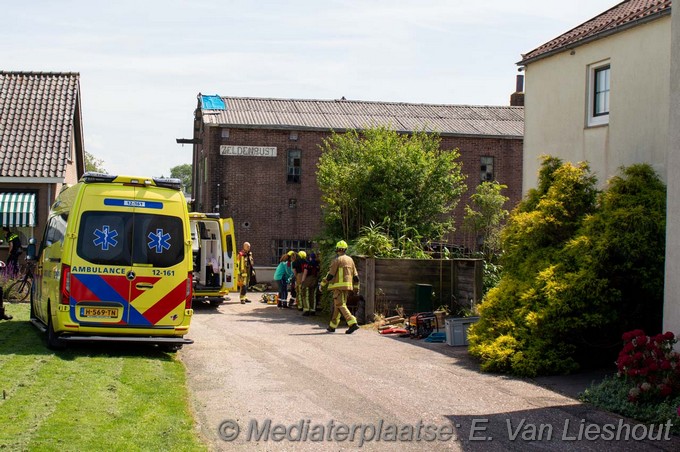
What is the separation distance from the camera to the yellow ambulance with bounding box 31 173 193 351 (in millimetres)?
12738

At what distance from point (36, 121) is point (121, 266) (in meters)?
18.4

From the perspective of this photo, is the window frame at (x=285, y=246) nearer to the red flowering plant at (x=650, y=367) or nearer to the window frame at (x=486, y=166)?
the window frame at (x=486, y=166)

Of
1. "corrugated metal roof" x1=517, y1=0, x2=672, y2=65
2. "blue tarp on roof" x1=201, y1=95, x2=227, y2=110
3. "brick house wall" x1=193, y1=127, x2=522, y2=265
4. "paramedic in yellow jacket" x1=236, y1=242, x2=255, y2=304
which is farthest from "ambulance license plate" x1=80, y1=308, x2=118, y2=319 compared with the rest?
"blue tarp on roof" x1=201, y1=95, x2=227, y2=110

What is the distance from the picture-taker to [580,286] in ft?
39.9

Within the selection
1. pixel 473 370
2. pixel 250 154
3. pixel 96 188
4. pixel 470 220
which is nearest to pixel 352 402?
pixel 473 370

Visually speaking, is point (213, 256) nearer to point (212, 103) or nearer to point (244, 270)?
point (244, 270)

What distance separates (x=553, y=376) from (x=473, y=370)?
1112mm

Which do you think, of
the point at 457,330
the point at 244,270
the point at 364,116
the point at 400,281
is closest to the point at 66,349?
the point at 457,330

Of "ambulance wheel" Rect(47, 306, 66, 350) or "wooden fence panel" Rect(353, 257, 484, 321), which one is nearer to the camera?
"ambulance wheel" Rect(47, 306, 66, 350)

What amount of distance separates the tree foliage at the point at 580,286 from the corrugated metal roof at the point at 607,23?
312 centimetres

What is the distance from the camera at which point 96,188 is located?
42.9 feet

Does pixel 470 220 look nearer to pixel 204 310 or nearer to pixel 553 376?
pixel 204 310

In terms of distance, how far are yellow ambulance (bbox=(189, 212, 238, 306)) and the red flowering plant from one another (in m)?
15.2

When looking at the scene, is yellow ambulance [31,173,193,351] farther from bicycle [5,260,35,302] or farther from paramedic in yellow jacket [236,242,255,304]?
paramedic in yellow jacket [236,242,255,304]
